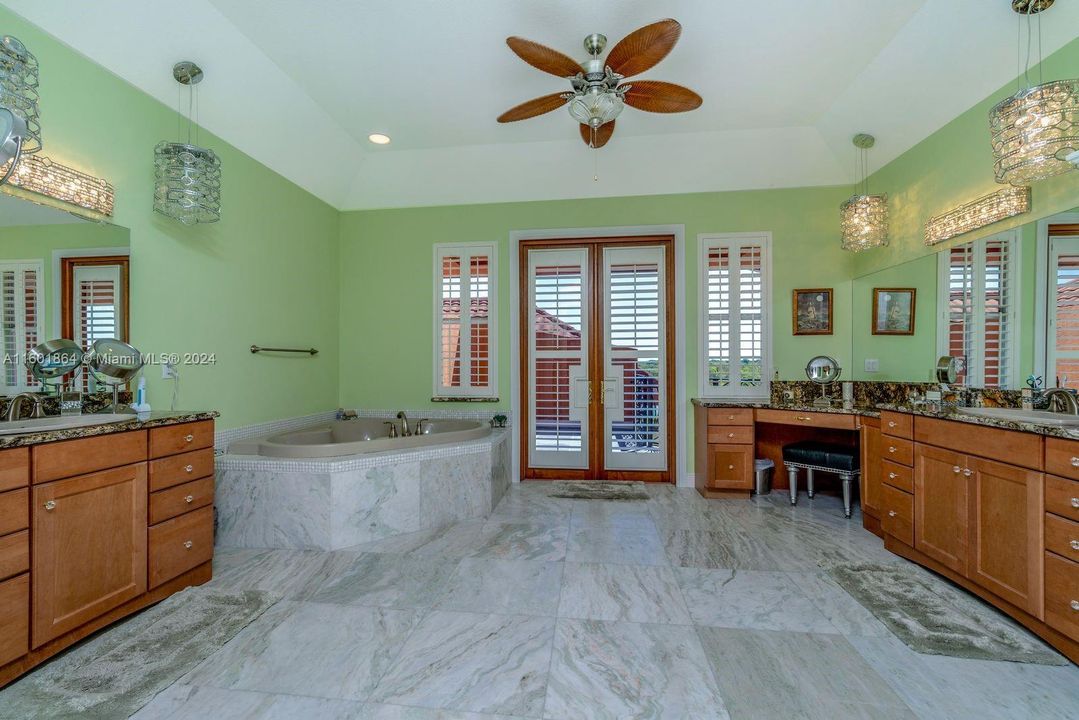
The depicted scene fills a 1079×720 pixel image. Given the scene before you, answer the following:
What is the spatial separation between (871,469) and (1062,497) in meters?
1.33

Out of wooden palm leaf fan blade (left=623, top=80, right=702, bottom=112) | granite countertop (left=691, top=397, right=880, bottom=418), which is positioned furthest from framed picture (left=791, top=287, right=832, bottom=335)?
wooden palm leaf fan blade (left=623, top=80, right=702, bottom=112)

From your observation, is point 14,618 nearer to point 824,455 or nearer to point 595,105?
point 595,105

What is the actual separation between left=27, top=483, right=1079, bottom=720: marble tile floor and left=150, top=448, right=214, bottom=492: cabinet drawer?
22.9 inches

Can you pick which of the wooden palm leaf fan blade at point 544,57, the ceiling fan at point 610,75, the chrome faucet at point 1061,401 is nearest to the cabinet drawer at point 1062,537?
the chrome faucet at point 1061,401

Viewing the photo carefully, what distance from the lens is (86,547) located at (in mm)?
1746

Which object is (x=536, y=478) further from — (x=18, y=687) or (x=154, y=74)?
(x=154, y=74)

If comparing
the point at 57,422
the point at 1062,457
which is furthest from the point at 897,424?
the point at 57,422

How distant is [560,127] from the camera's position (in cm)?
360

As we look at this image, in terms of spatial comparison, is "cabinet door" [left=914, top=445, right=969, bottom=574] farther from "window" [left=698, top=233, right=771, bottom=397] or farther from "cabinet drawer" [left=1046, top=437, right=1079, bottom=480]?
"window" [left=698, top=233, right=771, bottom=397]

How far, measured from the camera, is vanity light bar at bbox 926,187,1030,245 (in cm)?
241

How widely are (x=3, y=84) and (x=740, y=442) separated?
436cm

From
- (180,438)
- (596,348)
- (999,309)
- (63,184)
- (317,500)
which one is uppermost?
(63,184)

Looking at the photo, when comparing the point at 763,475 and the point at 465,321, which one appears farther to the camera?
the point at 465,321

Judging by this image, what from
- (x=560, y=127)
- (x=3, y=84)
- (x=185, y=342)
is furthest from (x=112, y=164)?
(x=560, y=127)
